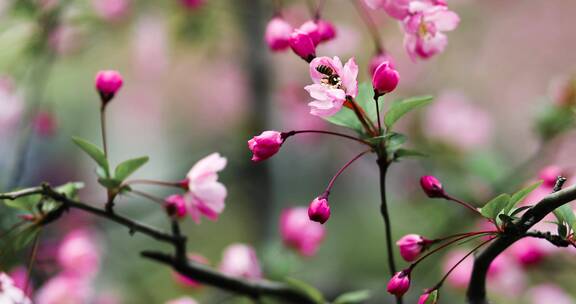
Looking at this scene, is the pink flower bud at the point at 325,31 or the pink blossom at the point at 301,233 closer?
the pink flower bud at the point at 325,31

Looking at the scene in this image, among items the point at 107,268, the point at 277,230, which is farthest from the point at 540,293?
the point at 107,268

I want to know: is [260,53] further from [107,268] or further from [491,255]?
[491,255]

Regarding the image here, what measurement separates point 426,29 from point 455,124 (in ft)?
3.48

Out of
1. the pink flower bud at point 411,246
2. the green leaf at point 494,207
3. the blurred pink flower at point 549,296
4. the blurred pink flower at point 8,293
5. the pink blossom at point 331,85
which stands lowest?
the blurred pink flower at point 549,296

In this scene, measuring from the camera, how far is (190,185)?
728 mm

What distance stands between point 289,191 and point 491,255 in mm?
2365

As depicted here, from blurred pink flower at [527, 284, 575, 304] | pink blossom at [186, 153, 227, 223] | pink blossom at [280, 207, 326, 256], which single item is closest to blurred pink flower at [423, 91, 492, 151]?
blurred pink flower at [527, 284, 575, 304]

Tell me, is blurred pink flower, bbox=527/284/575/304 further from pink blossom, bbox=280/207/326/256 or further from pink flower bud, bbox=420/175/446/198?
pink flower bud, bbox=420/175/446/198

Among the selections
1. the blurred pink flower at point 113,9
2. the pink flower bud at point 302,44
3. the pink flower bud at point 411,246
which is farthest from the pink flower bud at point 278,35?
the blurred pink flower at point 113,9

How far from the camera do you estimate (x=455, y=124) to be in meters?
1.73

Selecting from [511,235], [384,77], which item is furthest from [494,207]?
[384,77]

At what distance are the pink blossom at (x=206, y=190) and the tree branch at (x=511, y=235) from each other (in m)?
0.26

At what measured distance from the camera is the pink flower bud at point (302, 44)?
59 cm

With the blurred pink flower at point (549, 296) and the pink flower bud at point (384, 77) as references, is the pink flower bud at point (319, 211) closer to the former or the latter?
the pink flower bud at point (384, 77)
